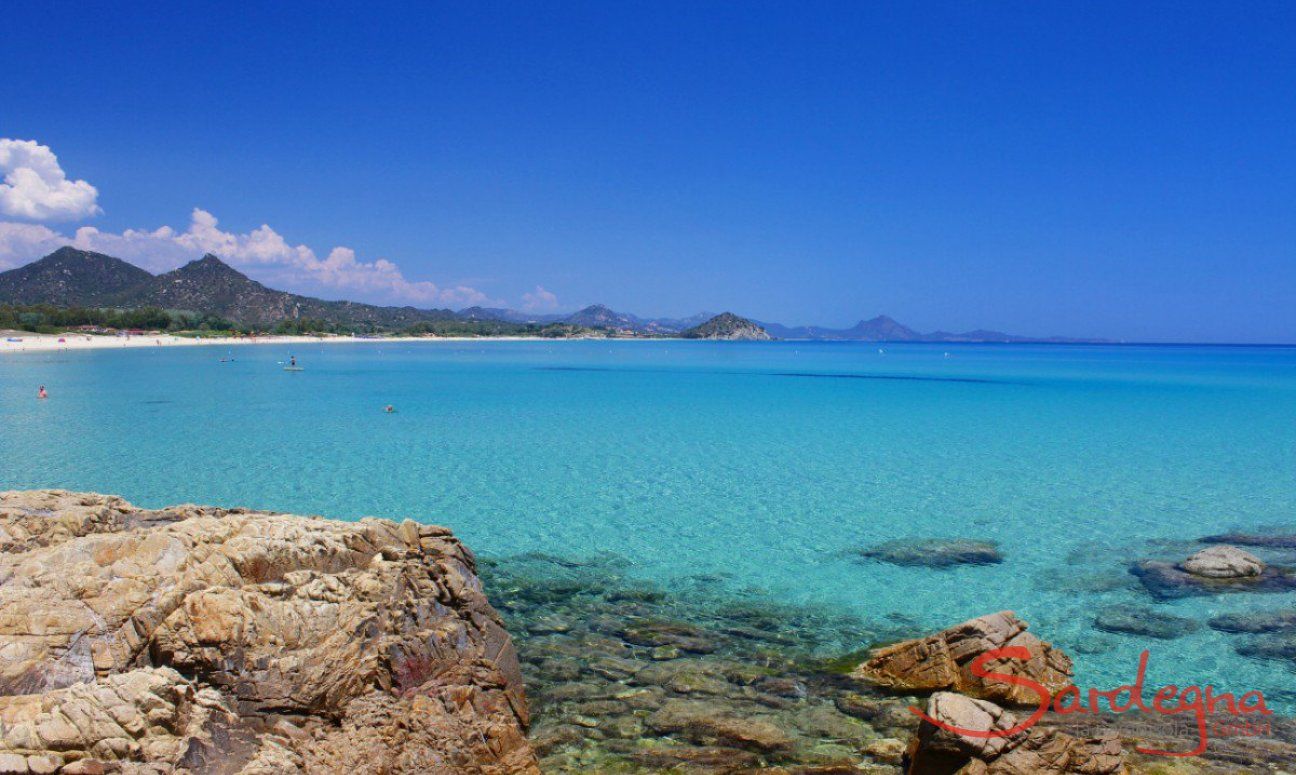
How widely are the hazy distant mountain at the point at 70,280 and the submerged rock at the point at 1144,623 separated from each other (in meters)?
199

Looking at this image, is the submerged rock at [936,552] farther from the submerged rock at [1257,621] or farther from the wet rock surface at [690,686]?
the submerged rock at [1257,621]

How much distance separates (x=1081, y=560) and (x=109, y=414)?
34.2 m

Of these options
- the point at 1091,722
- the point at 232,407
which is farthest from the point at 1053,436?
the point at 232,407

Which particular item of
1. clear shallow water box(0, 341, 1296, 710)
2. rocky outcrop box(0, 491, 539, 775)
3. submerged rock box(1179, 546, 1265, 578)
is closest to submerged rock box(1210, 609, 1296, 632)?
clear shallow water box(0, 341, 1296, 710)

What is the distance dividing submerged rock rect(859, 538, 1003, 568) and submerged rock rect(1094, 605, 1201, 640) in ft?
8.20

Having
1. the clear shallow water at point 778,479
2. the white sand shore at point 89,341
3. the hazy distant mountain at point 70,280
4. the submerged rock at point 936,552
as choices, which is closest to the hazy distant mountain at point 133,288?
the hazy distant mountain at point 70,280

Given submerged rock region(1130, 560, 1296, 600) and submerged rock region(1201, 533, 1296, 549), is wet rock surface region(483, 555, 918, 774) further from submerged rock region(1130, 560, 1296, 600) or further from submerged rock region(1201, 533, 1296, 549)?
submerged rock region(1201, 533, 1296, 549)

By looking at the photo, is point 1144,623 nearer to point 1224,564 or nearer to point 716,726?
point 1224,564

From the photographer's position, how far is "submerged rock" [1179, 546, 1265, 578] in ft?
38.7

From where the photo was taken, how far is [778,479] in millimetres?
20109

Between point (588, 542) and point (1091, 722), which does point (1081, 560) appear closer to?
point (1091, 722)

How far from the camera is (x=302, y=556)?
7402mm

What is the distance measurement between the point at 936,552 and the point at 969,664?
5625 millimetres

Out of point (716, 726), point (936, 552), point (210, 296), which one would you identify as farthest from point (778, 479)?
point (210, 296)
